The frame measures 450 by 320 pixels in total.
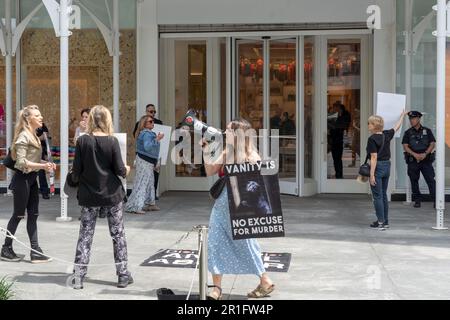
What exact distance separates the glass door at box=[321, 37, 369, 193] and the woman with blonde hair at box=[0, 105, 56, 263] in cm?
771

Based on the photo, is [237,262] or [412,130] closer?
[237,262]

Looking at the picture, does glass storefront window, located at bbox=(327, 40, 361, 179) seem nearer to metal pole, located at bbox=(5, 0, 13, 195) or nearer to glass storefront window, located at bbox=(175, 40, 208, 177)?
glass storefront window, located at bbox=(175, 40, 208, 177)

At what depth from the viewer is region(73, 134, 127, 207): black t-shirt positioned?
6.83 m

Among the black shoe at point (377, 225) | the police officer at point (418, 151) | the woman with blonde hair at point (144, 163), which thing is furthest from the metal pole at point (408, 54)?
the woman with blonde hair at point (144, 163)

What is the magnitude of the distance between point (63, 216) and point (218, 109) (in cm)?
492

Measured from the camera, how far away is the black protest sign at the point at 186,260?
312 inches

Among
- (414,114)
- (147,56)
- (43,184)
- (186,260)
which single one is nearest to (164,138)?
(147,56)

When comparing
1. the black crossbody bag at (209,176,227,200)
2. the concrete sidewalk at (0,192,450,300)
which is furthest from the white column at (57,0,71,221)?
the black crossbody bag at (209,176,227,200)

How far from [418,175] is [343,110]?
2.45 meters

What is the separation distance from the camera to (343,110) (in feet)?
47.7

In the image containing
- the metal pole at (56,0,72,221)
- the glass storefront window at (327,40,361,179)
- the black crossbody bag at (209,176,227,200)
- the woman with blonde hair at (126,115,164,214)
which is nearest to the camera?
the black crossbody bag at (209,176,227,200)

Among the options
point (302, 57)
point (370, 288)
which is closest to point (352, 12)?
point (302, 57)

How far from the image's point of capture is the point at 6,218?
11.2 metres
